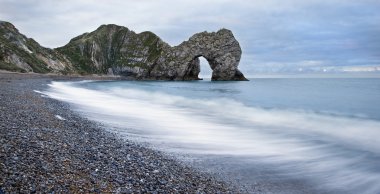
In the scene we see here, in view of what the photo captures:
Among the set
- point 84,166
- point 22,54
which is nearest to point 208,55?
point 22,54

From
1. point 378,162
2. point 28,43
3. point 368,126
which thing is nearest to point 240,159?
point 378,162

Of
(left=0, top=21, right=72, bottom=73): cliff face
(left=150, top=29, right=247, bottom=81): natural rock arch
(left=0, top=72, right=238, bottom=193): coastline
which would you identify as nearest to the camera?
(left=0, top=72, right=238, bottom=193): coastline

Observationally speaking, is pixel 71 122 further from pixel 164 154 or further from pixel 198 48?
pixel 198 48

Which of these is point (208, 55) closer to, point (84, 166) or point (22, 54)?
point (22, 54)

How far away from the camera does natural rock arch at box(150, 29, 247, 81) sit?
124 m

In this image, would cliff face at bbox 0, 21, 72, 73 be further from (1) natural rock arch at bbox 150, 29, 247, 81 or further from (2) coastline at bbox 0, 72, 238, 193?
(2) coastline at bbox 0, 72, 238, 193

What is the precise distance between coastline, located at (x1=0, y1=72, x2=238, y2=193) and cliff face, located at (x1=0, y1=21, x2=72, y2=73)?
8592 centimetres

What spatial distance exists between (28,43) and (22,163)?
14545cm

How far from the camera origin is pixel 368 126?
2142cm

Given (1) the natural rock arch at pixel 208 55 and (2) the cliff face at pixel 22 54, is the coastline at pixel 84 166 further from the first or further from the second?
(1) the natural rock arch at pixel 208 55

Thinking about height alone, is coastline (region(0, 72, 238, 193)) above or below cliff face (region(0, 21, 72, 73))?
below

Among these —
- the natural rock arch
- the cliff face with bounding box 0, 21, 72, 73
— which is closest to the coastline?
the cliff face with bounding box 0, 21, 72, 73

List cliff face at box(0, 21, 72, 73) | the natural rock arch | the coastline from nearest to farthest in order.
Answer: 1. the coastline
2. cliff face at box(0, 21, 72, 73)
3. the natural rock arch

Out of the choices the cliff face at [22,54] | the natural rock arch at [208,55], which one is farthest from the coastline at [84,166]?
the natural rock arch at [208,55]
